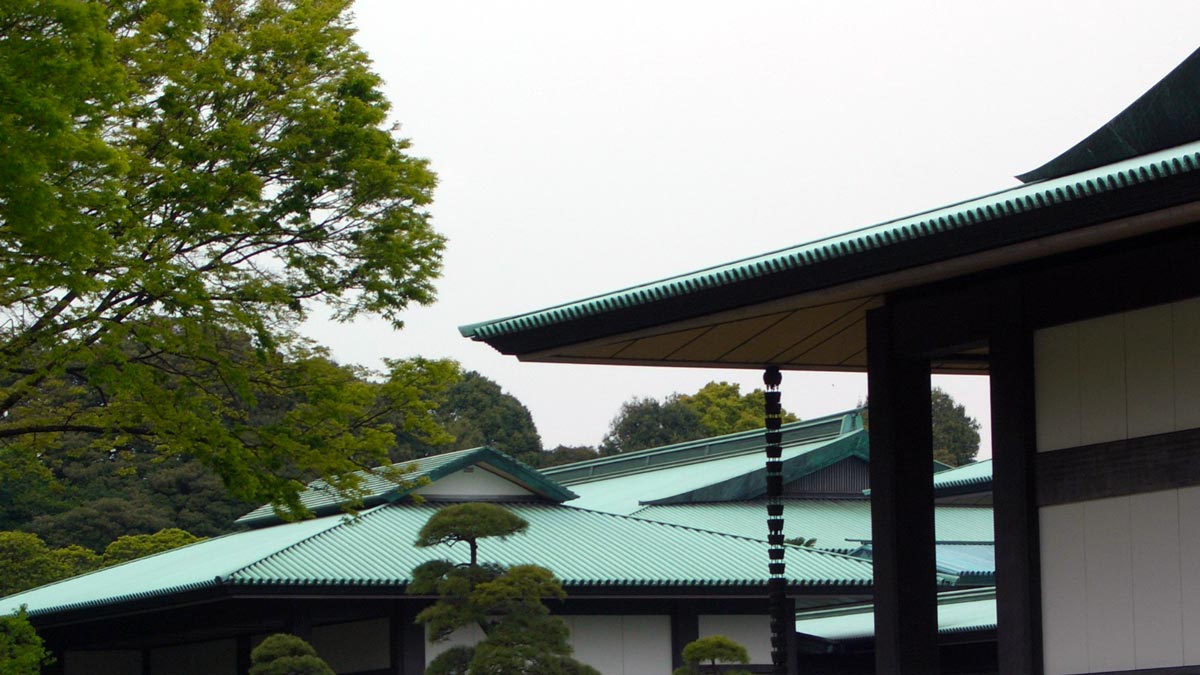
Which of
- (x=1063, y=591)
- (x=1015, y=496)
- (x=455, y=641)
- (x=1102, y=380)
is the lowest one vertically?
(x=455, y=641)

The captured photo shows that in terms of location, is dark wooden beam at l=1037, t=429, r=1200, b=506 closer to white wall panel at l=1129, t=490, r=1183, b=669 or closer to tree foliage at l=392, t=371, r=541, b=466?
white wall panel at l=1129, t=490, r=1183, b=669

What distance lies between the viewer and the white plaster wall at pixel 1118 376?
7.54m

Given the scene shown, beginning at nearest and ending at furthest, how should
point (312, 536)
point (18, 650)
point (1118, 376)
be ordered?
point (1118, 376)
point (18, 650)
point (312, 536)

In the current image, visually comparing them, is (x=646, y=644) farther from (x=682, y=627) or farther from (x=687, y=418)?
(x=687, y=418)

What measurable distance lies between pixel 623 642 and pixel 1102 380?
436 inches

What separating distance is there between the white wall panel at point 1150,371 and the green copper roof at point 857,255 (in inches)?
32.3

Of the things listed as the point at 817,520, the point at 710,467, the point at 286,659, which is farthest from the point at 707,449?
the point at 286,659

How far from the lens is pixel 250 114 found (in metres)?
14.3

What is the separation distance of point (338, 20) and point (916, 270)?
9.00 metres

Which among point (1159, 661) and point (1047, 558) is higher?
point (1047, 558)

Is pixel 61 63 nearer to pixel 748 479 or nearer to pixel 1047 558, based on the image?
pixel 1047 558

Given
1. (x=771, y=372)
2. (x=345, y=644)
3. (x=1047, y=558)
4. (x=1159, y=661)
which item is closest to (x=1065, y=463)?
(x=1047, y=558)

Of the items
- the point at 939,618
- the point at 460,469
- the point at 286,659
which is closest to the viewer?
the point at 286,659

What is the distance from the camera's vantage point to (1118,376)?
7848 mm
